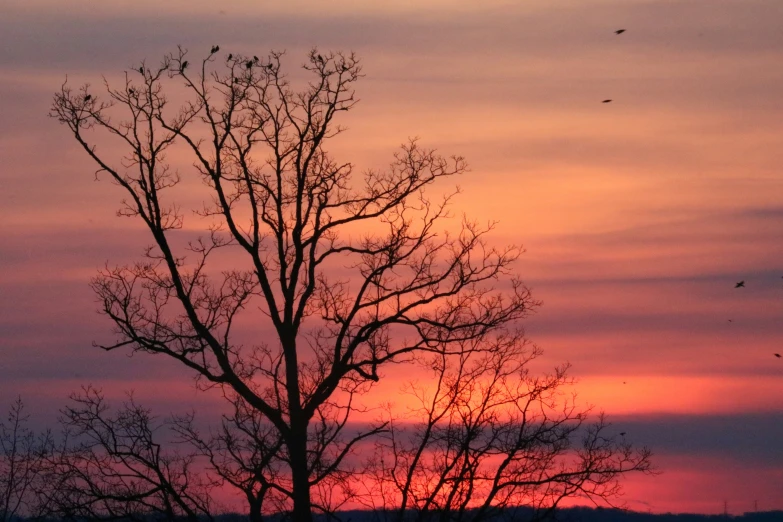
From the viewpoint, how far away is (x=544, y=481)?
2098cm

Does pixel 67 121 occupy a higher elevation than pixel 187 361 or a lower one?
higher

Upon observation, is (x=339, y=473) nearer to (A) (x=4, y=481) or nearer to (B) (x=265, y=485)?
(B) (x=265, y=485)

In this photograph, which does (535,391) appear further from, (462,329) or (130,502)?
(130,502)

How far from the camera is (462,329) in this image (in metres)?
21.3

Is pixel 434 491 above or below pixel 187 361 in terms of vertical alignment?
below

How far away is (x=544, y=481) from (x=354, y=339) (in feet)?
16.0

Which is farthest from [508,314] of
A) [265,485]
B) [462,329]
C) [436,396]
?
[265,485]

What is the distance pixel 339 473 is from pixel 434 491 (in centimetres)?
205

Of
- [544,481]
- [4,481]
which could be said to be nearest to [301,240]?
[544,481]

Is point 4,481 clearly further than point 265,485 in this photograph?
Yes

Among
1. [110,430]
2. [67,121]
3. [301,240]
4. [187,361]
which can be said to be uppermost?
[67,121]

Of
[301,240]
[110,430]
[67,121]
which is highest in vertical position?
[67,121]

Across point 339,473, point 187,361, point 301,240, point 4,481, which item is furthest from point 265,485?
point 4,481

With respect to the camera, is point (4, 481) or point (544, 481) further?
point (4, 481)
